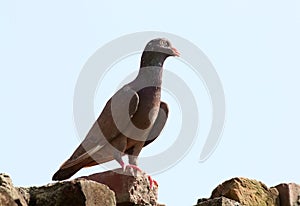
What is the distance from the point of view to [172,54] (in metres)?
8.38

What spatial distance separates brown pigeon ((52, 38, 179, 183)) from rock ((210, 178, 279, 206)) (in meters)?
2.09

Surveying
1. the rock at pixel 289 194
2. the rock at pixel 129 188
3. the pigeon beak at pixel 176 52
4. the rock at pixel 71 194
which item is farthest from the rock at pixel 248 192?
the pigeon beak at pixel 176 52

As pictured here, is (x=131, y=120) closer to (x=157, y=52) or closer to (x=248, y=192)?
(x=157, y=52)

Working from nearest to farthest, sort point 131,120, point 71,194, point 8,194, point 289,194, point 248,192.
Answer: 1. point 8,194
2. point 71,194
3. point 248,192
4. point 289,194
5. point 131,120

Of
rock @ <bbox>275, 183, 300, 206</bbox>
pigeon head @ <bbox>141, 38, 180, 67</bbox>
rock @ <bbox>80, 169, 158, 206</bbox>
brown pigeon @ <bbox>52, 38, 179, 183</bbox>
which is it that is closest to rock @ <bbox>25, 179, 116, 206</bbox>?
rock @ <bbox>80, 169, 158, 206</bbox>

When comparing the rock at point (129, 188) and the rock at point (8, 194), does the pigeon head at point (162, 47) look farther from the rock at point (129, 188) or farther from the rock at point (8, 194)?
the rock at point (8, 194)

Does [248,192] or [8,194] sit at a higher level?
[248,192]

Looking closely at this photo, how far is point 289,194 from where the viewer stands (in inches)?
207

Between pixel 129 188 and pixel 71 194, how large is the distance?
1.04m

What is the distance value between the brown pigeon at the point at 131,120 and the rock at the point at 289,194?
215cm

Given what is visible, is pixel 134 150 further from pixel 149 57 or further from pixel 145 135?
pixel 149 57

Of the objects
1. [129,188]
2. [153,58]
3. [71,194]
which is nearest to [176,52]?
[153,58]

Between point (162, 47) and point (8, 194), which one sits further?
point (162, 47)

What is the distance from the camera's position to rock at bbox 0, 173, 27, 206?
11.3 feet
